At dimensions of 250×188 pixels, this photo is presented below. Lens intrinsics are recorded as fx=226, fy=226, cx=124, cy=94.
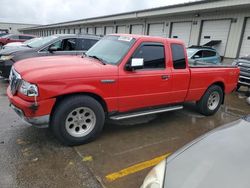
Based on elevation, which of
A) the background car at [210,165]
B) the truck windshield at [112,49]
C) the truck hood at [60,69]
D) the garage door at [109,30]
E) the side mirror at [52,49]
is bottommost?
the background car at [210,165]

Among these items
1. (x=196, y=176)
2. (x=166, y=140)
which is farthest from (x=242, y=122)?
(x=166, y=140)

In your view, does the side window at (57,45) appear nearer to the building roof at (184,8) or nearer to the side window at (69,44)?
the side window at (69,44)

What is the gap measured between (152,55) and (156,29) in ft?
51.8

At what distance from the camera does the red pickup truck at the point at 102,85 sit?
349 centimetres

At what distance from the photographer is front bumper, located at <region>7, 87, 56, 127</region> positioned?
3.40 m

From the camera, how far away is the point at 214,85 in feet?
19.4

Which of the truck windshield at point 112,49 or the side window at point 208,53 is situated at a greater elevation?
the truck windshield at point 112,49

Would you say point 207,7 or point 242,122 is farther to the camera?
point 207,7

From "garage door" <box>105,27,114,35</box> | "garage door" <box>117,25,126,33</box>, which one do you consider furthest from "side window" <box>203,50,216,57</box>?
"garage door" <box>105,27,114,35</box>

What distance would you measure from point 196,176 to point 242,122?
1.15 metres

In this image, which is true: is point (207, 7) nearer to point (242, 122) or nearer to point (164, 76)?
point (164, 76)

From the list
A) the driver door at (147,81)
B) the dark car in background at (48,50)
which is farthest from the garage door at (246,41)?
the driver door at (147,81)

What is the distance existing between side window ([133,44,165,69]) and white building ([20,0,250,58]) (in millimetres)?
9368

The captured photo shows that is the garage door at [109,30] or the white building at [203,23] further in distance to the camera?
the garage door at [109,30]
